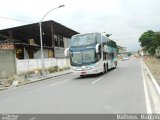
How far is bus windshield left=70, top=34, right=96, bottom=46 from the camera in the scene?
903 inches

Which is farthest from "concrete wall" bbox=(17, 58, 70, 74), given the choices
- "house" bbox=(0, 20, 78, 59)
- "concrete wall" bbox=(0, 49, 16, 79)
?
"house" bbox=(0, 20, 78, 59)

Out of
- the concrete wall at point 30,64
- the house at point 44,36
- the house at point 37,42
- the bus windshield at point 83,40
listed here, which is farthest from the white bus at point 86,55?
the house at point 44,36

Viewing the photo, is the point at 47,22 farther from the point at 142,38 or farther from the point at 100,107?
the point at 142,38

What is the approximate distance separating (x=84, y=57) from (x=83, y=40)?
154cm

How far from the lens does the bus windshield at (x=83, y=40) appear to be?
75.3 ft

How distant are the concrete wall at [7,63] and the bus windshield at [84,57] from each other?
31.1ft

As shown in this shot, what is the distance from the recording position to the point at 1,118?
325 inches

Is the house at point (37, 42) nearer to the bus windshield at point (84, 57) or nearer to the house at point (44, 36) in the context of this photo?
the house at point (44, 36)

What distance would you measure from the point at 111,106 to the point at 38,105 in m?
2.75

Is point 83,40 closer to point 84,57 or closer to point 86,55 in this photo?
point 86,55

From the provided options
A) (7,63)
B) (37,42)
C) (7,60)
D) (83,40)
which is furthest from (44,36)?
(83,40)

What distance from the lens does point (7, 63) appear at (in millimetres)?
29688

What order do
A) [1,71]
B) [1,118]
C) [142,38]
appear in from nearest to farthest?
1. [1,118]
2. [1,71]
3. [142,38]

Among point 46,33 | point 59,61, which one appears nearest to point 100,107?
point 59,61
